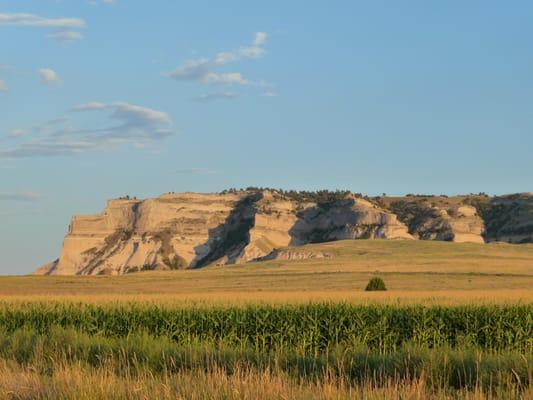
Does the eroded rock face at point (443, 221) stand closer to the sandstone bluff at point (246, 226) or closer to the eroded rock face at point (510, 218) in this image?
the sandstone bluff at point (246, 226)

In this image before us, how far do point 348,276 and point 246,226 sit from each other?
3412 inches

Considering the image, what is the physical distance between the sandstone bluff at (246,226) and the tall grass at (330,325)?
12335 centimetres

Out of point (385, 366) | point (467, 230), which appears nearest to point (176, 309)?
point (385, 366)

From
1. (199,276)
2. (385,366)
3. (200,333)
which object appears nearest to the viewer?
(385,366)

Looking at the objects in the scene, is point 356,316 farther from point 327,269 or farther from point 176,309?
point 327,269

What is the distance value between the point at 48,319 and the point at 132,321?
350 cm

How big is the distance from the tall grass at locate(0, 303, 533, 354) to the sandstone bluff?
123m

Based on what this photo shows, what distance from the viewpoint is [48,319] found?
89.3 ft

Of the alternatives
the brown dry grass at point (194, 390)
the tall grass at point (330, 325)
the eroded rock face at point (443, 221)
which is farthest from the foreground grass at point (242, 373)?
the eroded rock face at point (443, 221)

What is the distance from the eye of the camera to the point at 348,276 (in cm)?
8506

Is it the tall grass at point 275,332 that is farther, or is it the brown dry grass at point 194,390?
the tall grass at point 275,332

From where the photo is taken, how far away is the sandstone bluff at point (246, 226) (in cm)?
15862

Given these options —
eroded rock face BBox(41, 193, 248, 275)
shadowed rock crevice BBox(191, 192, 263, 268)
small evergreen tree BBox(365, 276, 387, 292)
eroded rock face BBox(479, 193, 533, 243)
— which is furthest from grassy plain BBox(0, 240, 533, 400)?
eroded rock face BBox(41, 193, 248, 275)

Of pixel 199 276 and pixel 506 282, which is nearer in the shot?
pixel 506 282
